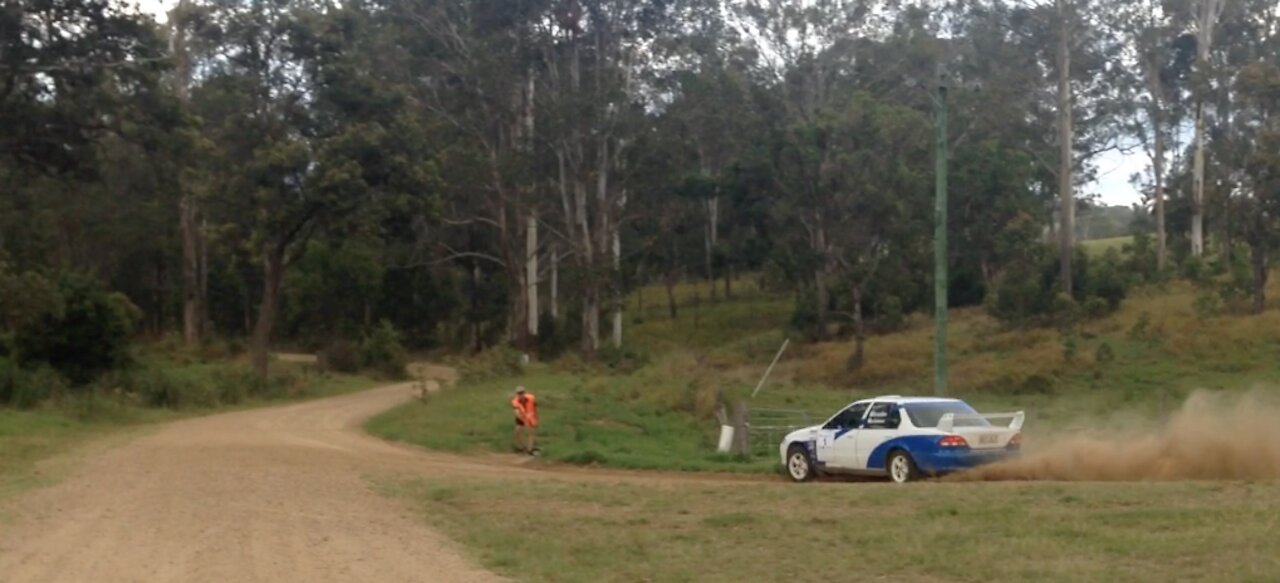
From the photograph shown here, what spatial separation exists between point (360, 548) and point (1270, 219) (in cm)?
4298

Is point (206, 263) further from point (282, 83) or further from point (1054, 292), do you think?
point (1054, 292)

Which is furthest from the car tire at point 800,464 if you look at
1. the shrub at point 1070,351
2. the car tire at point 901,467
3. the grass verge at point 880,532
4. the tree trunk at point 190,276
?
the tree trunk at point 190,276

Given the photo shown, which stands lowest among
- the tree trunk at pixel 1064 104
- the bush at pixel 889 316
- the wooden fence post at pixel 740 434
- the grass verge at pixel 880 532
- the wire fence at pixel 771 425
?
the wire fence at pixel 771 425

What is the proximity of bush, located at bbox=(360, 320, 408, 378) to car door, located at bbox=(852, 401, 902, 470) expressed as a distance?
4235cm

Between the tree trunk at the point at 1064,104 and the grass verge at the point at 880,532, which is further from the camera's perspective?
the tree trunk at the point at 1064,104

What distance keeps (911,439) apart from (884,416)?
795 millimetres

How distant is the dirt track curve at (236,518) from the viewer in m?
13.1

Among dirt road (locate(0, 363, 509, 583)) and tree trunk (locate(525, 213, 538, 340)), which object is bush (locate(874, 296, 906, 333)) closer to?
tree trunk (locate(525, 213, 538, 340))

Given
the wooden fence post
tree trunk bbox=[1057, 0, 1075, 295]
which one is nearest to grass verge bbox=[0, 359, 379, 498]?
the wooden fence post

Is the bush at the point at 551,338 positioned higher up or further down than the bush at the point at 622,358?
higher up

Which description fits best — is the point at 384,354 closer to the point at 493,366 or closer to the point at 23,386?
the point at 493,366

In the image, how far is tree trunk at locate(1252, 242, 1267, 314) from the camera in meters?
50.5

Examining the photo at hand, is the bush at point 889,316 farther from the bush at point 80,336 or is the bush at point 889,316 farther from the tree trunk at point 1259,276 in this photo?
the bush at point 80,336

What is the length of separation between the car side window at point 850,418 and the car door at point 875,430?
0.22m
